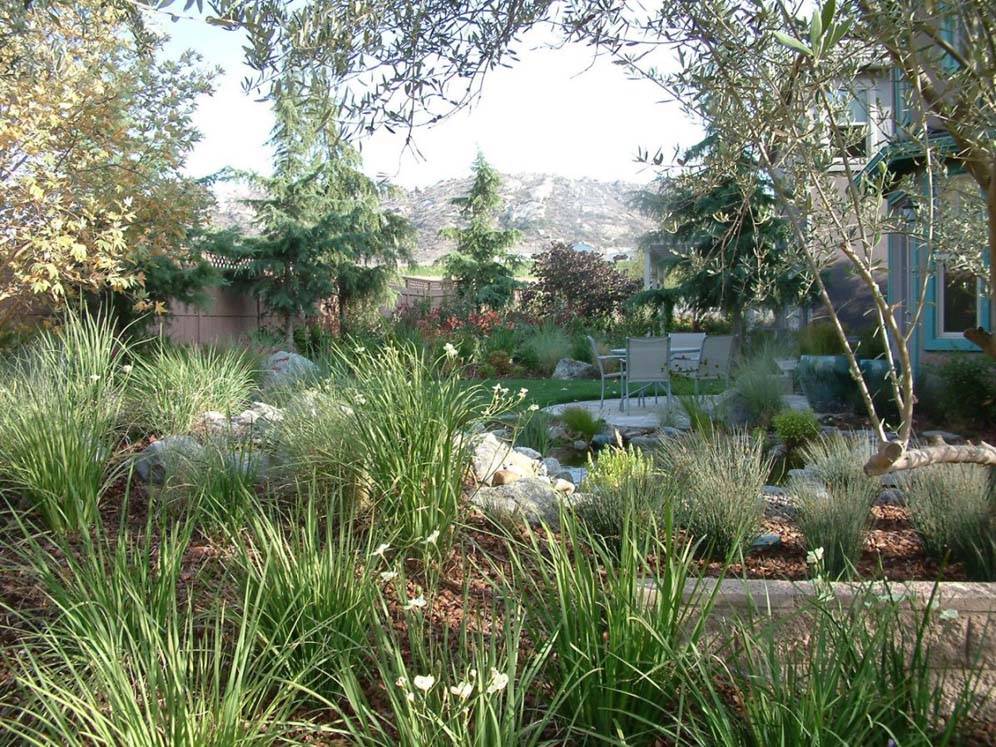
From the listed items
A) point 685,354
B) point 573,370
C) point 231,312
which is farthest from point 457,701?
point 231,312

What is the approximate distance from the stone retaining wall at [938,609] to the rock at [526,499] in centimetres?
107

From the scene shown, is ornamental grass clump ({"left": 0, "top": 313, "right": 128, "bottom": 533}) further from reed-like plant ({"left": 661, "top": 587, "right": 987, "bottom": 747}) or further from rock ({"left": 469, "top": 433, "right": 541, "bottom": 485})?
reed-like plant ({"left": 661, "top": 587, "right": 987, "bottom": 747})

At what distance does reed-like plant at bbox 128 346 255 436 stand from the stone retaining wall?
10.3ft

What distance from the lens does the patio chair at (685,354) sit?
11973mm

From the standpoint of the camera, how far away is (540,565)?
2385mm

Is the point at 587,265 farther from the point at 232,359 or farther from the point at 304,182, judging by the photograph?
the point at 232,359

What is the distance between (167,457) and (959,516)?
11.6ft

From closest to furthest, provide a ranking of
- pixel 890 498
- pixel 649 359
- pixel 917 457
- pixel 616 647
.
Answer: pixel 616 647, pixel 917 457, pixel 890 498, pixel 649 359

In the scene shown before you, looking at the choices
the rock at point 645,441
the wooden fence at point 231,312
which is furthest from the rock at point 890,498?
the wooden fence at point 231,312

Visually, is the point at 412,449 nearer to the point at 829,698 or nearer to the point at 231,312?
the point at 829,698

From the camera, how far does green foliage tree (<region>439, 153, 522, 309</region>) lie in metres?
22.5

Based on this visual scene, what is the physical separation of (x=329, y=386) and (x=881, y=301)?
106 inches

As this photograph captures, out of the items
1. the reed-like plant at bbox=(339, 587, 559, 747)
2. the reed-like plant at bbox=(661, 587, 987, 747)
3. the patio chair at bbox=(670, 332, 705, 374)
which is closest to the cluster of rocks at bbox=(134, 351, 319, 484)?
the reed-like plant at bbox=(339, 587, 559, 747)

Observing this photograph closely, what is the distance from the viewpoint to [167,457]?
4.09m
